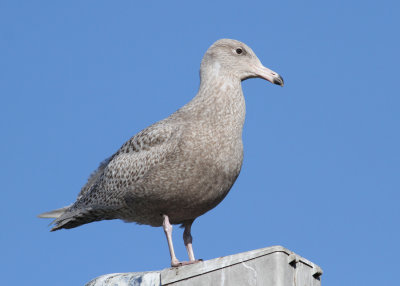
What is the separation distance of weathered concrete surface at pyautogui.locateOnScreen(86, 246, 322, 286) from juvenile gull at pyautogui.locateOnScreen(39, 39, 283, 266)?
1.73 metres

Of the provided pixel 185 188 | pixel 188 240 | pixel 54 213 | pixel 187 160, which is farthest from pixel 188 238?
pixel 54 213

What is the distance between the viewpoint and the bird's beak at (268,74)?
11.7 m

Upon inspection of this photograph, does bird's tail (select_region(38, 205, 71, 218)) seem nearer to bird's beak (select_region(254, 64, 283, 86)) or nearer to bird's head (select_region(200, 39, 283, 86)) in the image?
bird's head (select_region(200, 39, 283, 86))

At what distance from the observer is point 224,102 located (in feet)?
37.4

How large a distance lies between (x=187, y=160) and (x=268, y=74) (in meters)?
2.12

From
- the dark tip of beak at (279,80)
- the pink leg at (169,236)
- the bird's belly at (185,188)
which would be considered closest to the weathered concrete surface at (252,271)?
the pink leg at (169,236)

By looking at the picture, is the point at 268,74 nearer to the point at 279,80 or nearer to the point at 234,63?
the point at 279,80

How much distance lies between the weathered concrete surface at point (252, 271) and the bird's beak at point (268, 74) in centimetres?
402

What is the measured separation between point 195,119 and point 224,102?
0.55m

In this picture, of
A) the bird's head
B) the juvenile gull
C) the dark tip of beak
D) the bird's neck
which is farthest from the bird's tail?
the dark tip of beak

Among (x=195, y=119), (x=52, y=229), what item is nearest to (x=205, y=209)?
(x=195, y=119)

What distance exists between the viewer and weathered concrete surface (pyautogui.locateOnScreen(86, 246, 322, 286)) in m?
7.77

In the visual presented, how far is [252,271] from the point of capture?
7.91 meters

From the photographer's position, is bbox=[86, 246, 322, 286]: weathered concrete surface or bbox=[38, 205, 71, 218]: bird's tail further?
bbox=[38, 205, 71, 218]: bird's tail
